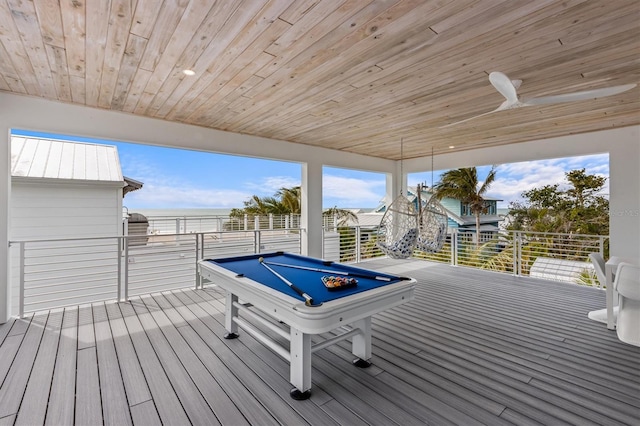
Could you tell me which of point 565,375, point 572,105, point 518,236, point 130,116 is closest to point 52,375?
point 130,116

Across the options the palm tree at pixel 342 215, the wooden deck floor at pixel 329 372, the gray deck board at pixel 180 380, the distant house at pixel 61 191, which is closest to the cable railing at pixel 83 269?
the distant house at pixel 61 191

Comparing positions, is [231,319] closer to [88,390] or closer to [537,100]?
[88,390]

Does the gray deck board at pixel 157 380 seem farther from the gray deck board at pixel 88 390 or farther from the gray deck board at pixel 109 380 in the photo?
the gray deck board at pixel 88 390

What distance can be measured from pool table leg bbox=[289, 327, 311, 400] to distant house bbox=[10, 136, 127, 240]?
17.1 feet

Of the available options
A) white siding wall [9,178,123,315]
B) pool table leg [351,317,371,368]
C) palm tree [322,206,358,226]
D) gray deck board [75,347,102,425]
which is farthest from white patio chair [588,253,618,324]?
palm tree [322,206,358,226]

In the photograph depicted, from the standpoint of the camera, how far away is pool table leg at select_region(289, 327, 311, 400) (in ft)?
6.57

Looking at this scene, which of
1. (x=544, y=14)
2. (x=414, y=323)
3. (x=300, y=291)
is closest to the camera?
(x=544, y=14)

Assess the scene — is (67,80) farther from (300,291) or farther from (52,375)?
(300,291)

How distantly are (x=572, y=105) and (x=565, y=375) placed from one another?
3.01 meters

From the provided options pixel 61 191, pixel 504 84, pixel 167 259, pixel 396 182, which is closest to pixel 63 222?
pixel 61 191

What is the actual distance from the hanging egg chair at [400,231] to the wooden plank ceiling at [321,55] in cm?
191

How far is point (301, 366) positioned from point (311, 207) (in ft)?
13.6

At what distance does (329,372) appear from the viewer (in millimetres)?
2314

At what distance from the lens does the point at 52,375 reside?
7.39ft
